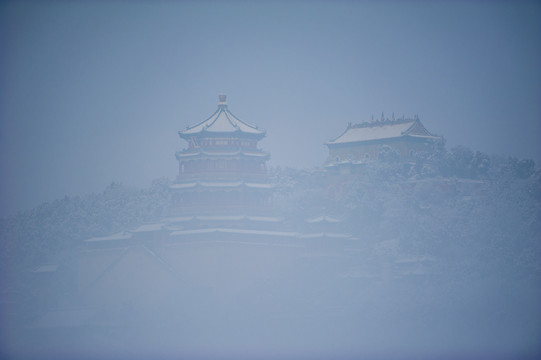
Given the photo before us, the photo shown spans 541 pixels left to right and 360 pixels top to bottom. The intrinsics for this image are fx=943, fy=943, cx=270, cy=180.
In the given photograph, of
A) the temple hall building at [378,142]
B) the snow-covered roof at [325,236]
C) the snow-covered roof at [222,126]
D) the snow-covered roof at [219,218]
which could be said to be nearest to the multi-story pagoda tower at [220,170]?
the snow-covered roof at [222,126]

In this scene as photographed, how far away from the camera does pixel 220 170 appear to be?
26.0 metres

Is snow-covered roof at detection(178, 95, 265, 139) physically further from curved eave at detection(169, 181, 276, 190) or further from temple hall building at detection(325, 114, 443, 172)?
temple hall building at detection(325, 114, 443, 172)

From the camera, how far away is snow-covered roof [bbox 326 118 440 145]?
90.4ft

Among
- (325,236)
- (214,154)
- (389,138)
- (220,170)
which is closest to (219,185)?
(220,170)

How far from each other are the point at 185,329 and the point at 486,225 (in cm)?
797

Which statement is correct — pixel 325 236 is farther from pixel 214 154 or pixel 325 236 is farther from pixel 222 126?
pixel 222 126

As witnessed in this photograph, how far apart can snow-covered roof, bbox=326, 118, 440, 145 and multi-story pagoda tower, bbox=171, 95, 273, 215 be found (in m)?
3.64

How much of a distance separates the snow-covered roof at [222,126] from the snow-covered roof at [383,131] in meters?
3.52

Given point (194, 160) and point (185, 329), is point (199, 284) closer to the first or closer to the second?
point (185, 329)

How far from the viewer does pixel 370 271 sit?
2431 cm

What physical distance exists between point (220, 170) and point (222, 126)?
1218 mm

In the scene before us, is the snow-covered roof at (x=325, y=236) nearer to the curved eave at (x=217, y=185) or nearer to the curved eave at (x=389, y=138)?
the curved eave at (x=217, y=185)

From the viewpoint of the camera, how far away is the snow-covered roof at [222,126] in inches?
1019

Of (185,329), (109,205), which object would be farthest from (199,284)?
(109,205)
